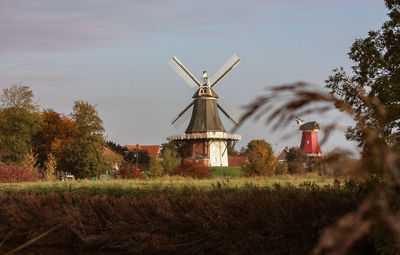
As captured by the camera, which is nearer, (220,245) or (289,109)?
(289,109)

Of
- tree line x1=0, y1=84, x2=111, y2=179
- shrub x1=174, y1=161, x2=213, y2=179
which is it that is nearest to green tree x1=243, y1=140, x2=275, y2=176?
shrub x1=174, y1=161, x2=213, y2=179

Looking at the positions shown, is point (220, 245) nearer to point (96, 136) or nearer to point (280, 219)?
point (280, 219)

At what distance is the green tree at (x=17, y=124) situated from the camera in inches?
1891

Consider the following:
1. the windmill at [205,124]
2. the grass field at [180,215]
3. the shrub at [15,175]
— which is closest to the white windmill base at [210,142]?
the windmill at [205,124]

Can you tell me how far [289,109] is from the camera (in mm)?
1833

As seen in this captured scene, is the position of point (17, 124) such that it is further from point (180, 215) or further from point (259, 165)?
point (180, 215)

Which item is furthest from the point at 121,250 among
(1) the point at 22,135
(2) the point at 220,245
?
(1) the point at 22,135

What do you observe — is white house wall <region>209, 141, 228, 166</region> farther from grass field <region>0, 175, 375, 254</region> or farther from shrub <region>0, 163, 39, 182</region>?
grass field <region>0, 175, 375, 254</region>

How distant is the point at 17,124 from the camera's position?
164 feet

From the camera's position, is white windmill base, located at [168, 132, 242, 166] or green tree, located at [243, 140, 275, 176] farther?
white windmill base, located at [168, 132, 242, 166]

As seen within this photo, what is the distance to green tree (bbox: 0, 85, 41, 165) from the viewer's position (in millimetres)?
48031

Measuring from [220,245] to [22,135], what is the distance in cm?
4165

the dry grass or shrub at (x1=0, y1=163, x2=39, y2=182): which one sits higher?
shrub at (x1=0, y1=163, x2=39, y2=182)

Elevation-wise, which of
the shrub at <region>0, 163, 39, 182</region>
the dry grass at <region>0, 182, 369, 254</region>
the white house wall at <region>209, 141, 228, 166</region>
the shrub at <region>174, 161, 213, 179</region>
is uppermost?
the white house wall at <region>209, 141, 228, 166</region>
